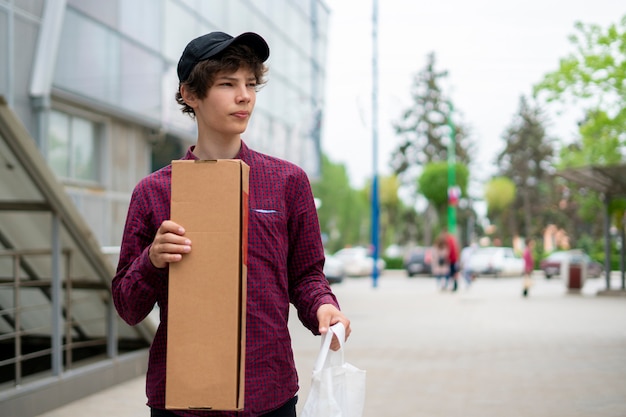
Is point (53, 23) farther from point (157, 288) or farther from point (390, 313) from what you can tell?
point (157, 288)

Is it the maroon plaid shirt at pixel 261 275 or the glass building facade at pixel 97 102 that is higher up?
the glass building facade at pixel 97 102

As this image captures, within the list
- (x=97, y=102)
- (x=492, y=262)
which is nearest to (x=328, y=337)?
(x=97, y=102)

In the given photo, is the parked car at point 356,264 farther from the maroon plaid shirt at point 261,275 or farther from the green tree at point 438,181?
the maroon plaid shirt at point 261,275

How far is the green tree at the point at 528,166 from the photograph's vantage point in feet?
274

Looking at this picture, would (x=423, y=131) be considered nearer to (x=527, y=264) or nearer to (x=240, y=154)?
(x=527, y=264)

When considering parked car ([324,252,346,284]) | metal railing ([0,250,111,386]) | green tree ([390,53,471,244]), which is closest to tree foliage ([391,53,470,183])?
green tree ([390,53,471,244])

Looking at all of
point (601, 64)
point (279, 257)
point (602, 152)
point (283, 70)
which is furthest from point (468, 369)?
point (283, 70)

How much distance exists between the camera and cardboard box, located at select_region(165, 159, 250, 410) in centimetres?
208

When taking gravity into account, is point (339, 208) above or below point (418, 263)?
above

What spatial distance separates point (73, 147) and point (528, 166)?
237 feet

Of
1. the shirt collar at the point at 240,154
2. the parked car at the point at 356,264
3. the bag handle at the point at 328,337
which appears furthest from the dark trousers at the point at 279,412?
the parked car at the point at 356,264

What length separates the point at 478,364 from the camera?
991cm

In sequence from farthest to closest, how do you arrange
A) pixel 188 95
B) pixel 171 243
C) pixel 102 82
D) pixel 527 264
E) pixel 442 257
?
pixel 442 257
pixel 527 264
pixel 102 82
pixel 188 95
pixel 171 243

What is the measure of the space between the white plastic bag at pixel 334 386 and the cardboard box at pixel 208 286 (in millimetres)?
366
